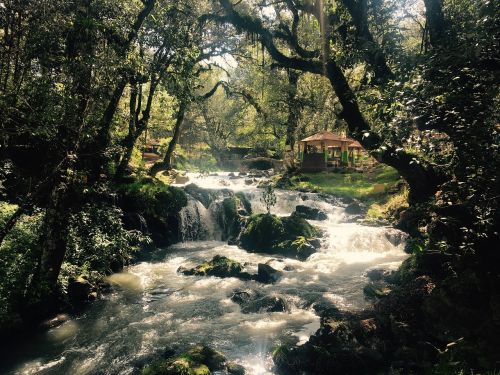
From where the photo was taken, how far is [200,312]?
474 inches

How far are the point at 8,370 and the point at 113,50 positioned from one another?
8.81 metres

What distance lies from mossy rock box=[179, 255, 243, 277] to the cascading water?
500mm

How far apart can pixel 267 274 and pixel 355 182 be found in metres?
23.7

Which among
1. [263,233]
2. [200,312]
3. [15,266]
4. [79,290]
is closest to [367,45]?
[200,312]

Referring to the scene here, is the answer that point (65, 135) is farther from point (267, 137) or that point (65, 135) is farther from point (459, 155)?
point (267, 137)

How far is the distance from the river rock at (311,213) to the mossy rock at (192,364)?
17.8m

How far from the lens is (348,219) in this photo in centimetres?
2491

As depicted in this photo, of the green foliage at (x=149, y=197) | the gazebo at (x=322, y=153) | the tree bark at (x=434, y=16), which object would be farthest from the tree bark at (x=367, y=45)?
the gazebo at (x=322, y=153)

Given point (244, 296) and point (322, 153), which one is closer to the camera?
point (244, 296)

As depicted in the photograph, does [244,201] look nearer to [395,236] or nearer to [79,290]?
[395,236]

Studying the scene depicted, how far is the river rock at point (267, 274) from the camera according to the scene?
48.7 ft

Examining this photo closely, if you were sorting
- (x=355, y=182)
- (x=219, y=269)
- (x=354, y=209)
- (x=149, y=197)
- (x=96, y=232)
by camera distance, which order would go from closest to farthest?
(x=96, y=232) → (x=219, y=269) → (x=149, y=197) → (x=354, y=209) → (x=355, y=182)

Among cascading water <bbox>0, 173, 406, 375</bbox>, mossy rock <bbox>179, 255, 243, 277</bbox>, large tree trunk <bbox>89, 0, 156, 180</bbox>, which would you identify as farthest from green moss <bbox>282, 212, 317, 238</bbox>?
large tree trunk <bbox>89, 0, 156, 180</bbox>

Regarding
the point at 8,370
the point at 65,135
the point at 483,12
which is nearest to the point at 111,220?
the point at 65,135
